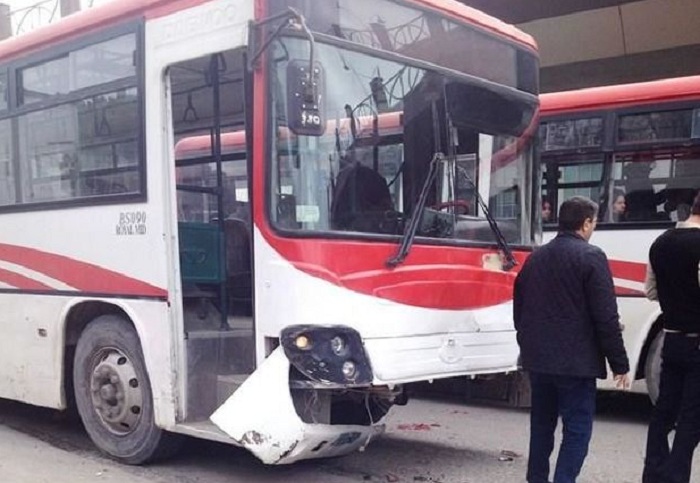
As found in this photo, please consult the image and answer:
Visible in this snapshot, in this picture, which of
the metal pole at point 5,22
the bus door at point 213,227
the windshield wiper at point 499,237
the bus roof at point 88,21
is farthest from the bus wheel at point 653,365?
the metal pole at point 5,22

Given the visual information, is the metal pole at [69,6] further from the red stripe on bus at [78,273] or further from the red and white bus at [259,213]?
the red stripe on bus at [78,273]

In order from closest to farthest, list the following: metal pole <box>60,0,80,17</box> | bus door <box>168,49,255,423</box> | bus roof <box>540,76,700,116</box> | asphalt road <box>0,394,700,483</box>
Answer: bus door <box>168,49,255,423</box>
asphalt road <box>0,394,700,483</box>
bus roof <box>540,76,700,116</box>
metal pole <box>60,0,80,17</box>

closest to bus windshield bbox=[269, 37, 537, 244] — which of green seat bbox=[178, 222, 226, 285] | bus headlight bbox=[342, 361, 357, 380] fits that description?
bus headlight bbox=[342, 361, 357, 380]

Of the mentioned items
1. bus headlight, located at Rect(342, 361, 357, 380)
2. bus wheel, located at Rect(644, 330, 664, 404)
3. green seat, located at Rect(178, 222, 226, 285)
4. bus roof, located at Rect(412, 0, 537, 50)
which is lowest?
bus wheel, located at Rect(644, 330, 664, 404)

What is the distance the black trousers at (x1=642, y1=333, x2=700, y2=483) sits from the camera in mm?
4934

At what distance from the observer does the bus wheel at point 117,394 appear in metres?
5.88

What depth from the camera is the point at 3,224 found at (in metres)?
7.18

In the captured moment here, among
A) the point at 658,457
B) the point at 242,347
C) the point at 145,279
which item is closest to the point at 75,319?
the point at 145,279

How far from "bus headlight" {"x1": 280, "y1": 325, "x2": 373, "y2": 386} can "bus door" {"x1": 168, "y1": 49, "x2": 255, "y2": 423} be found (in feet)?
2.10

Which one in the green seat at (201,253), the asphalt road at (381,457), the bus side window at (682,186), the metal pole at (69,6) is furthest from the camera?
the metal pole at (69,6)

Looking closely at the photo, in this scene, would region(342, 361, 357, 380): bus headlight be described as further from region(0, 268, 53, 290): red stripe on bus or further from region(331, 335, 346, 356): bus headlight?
region(0, 268, 53, 290): red stripe on bus

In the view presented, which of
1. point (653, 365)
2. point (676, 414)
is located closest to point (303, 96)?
point (676, 414)

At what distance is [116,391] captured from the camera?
606 cm

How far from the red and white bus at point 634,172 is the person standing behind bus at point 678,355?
2462mm
